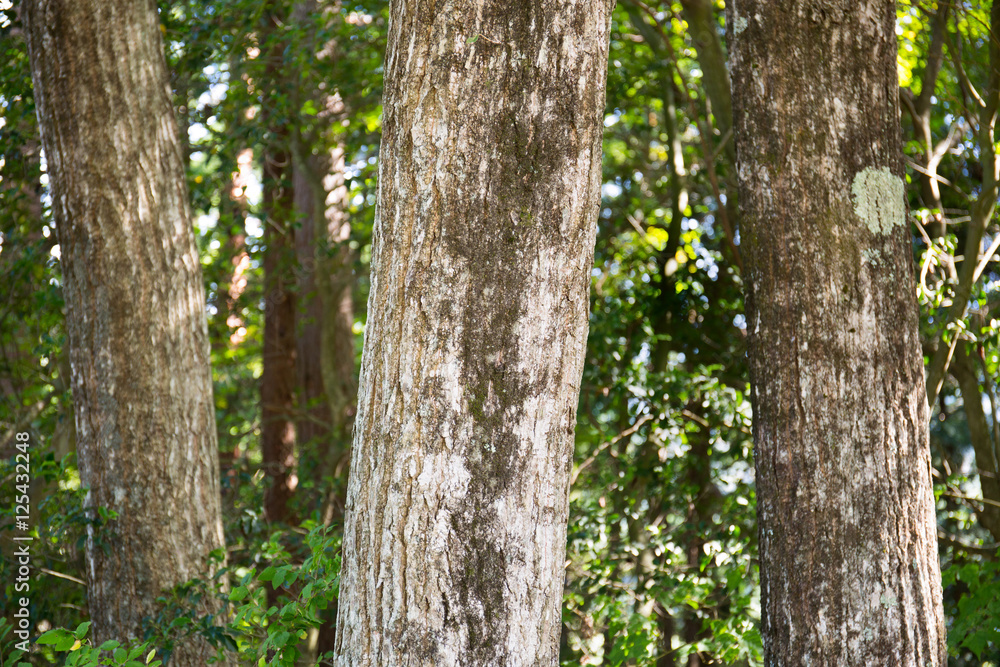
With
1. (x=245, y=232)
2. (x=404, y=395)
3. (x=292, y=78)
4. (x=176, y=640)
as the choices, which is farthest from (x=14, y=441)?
(x=404, y=395)

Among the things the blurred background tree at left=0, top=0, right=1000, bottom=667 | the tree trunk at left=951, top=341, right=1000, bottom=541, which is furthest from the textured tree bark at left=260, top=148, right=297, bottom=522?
the tree trunk at left=951, top=341, right=1000, bottom=541

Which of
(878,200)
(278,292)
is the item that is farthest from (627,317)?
(278,292)

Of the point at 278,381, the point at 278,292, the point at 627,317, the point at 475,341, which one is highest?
the point at 278,292

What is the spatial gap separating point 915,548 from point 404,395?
68.9 inches

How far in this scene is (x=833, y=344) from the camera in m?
2.46

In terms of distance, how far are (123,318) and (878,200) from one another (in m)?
3.01

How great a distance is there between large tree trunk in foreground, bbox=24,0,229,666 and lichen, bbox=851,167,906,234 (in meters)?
2.77

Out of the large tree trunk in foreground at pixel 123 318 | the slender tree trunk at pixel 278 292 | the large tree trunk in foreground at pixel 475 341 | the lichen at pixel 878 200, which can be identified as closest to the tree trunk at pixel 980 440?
the lichen at pixel 878 200

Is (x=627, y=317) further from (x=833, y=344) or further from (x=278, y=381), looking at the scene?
(x=278, y=381)

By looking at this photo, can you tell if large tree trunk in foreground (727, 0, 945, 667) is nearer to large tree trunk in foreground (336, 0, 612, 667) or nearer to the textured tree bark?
large tree trunk in foreground (336, 0, 612, 667)

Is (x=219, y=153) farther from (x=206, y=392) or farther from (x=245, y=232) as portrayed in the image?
(x=206, y=392)

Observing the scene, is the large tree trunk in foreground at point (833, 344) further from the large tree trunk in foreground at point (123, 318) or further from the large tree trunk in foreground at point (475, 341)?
the large tree trunk in foreground at point (123, 318)

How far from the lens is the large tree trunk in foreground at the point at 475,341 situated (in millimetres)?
1652

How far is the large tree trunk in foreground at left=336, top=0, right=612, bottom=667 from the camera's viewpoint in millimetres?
1652
